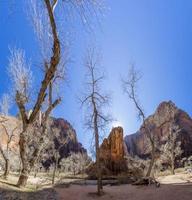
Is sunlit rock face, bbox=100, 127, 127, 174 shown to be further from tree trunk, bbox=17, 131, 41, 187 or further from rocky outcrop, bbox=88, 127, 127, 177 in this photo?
tree trunk, bbox=17, 131, 41, 187

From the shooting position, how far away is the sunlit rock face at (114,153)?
173ft

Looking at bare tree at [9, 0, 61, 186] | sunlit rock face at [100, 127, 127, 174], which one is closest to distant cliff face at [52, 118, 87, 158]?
sunlit rock face at [100, 127, 127, 174]

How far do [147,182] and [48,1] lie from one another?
15956 mm

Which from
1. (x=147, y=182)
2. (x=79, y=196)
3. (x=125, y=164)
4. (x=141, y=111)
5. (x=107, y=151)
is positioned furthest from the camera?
(x=107, y=151)

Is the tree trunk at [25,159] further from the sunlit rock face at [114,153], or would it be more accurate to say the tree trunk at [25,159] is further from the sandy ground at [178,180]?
the sunlit rock face at [114,153]

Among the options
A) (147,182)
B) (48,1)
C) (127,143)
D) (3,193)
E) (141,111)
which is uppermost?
(127,143)

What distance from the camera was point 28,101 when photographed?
1475cm

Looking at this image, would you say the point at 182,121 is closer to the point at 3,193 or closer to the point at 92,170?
the point at 92,170

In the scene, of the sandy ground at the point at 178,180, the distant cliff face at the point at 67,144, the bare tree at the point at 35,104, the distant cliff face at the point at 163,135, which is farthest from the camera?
the distant cliff face at the point at 67,144

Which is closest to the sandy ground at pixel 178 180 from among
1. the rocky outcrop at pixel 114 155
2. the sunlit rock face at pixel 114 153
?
the rocky outcrop at pixel 114 155

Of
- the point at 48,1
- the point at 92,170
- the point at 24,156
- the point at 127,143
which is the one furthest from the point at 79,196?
the point at 127,143

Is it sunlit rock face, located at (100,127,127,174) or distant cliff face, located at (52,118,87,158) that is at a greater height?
distant cliff face, located at (52,118,87,158)

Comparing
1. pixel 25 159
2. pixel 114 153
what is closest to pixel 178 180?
pixel 25 159

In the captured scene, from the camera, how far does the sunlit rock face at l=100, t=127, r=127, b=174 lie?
173ft
